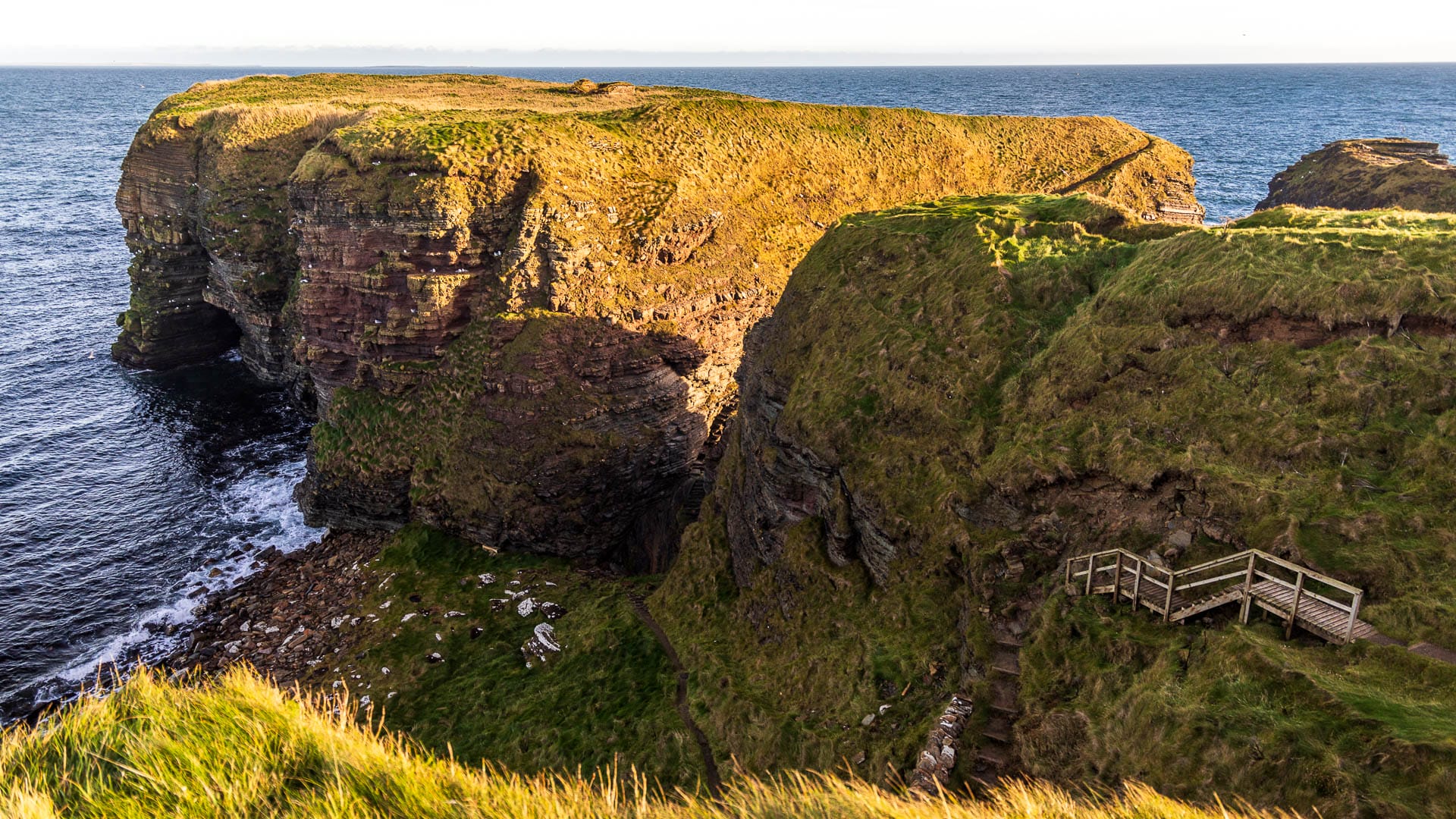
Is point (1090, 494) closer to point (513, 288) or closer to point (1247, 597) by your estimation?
point (1247, 597)

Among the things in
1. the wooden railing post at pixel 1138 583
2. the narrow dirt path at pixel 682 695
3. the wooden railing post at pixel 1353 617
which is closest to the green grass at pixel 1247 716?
the wooden railing post at pixel 1353 617

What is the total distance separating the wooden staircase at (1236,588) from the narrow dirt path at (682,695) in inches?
461

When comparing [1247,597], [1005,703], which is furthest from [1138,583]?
[1005,703]

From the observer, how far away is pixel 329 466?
45438mm

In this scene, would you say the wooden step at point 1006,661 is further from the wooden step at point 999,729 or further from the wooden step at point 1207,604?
the wooden step at point 1207,604

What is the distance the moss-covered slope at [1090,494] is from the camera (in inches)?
586

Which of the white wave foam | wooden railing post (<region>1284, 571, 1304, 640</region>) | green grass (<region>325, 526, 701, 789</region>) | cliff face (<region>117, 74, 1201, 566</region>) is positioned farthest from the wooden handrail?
the white wave foam

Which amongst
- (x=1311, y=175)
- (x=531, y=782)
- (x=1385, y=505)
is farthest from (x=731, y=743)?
(x=1311, y=175)

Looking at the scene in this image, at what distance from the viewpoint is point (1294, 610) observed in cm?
1545

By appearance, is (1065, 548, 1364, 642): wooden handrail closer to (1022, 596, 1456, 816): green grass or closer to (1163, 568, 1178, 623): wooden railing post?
(1163, 568, 1178, 623): wooden railing post

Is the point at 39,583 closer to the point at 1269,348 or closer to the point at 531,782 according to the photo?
the point at 531,782

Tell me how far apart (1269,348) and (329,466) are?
45.5 metres

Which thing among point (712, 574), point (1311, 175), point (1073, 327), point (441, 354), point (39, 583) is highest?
point (1311, 175)

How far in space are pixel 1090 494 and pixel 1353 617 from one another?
7.61 metres
